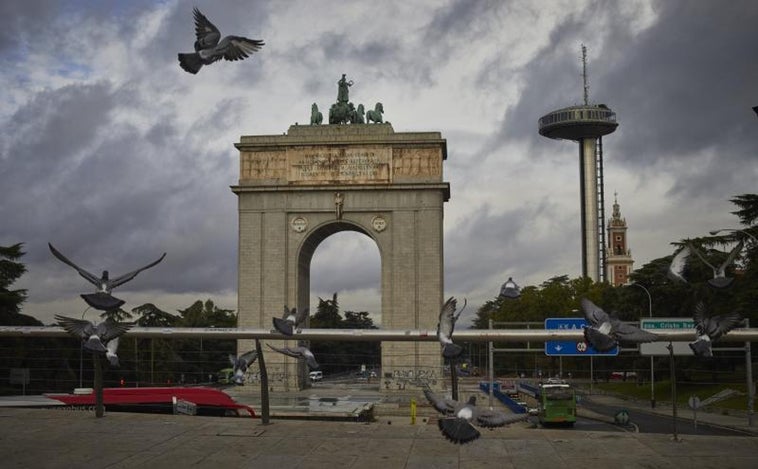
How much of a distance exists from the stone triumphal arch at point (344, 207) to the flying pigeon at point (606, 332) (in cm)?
4538

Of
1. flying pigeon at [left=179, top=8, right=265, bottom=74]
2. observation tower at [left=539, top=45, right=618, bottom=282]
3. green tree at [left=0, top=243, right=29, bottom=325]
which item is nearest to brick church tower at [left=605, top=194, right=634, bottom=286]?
observation tower at [left=539, top=45, right=618, bottom=282]

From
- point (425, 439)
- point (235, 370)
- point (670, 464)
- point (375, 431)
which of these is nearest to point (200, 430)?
point (235, 370)

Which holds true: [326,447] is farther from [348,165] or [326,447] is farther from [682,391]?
[682,391]

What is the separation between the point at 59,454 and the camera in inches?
506

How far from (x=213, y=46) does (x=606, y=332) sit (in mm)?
9052

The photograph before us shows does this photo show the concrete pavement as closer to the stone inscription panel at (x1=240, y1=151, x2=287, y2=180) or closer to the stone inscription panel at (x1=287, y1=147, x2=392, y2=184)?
the stone inscription panel at (x1=287, y1=147, x2=392, y2=184)

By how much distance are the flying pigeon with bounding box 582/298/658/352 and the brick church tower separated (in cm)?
16281

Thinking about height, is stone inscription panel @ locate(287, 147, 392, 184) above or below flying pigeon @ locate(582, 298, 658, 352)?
above

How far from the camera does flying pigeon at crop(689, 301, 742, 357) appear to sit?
12.5 m

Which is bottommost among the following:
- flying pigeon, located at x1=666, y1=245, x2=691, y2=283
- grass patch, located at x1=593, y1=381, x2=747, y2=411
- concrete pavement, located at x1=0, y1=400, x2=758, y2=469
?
grass patch, located at x1=593, y1=381, x2=747, y2=411

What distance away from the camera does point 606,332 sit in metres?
12.2

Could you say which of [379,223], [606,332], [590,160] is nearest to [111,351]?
[606,332]

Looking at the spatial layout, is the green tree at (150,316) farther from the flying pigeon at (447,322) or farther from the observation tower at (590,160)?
the observation tower at (590,160)

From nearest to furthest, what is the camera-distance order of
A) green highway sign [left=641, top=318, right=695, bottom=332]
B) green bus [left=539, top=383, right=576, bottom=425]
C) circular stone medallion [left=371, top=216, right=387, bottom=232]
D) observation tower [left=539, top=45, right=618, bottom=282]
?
green highway sign [left=641, top=318, right=695, bottom=332] < green bus [left=539, top=383, right=576, bottom=425] < circular stone medallion [left=371, top=216, right=387, bottom=232] < observation tower [left=539, top=45, right=618, bottom=282]
